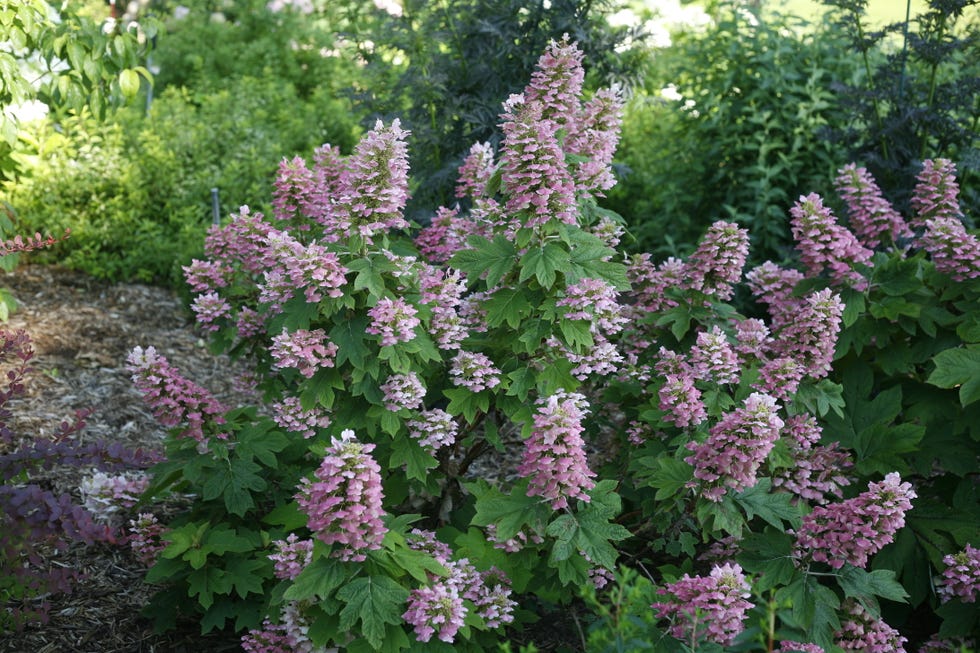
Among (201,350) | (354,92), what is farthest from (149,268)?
(354,92)

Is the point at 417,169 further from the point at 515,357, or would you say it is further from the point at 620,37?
the point at 515,357

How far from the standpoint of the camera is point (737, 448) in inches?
99.0

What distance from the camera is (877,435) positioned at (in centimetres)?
308

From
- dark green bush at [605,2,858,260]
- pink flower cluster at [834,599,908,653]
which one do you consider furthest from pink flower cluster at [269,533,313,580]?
dark green bush at [605,2,858,260]

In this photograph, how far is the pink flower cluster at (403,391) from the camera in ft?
8.89

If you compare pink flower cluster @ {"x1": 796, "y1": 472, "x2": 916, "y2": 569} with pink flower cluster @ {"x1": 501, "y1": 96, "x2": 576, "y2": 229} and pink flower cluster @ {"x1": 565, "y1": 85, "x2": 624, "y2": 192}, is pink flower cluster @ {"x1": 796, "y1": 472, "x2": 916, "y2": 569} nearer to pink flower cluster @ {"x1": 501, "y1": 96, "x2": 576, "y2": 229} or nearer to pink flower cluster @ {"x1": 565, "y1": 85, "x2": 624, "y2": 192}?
pink flower cluster @ {"x1": 501, "y1": 96, "x2": 576, "y2": 229}

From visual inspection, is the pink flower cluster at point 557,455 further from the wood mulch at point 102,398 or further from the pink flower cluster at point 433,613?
the wood mulch at point 102,398

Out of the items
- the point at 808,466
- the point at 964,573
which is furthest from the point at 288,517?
the point at 964,573

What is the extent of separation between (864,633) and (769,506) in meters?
0.46

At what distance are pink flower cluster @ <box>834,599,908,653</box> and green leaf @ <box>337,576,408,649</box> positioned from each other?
1.27 metres

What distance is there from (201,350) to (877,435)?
3.88 meters

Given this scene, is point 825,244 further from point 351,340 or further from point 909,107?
point 909,107

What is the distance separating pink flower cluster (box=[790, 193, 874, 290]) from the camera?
324 cm

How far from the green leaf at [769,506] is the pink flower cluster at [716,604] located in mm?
287
